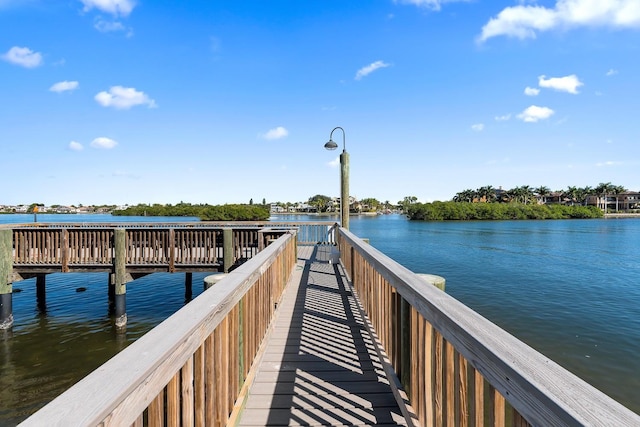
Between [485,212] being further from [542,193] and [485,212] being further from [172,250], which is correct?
[172,250]

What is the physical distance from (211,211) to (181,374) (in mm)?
59859

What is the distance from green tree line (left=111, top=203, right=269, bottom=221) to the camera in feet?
177

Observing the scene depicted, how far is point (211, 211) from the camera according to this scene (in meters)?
58.6

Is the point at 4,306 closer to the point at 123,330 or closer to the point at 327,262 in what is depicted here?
the point at 123,330

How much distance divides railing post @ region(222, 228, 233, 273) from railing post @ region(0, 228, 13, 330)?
535cm

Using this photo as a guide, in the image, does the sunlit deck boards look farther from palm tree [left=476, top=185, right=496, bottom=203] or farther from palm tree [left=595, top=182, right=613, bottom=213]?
palm tree [left=595, top=182, right=613, bottom=213]

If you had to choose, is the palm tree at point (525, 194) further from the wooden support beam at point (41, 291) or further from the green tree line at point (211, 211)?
the wooden support beam at point (41, 291)

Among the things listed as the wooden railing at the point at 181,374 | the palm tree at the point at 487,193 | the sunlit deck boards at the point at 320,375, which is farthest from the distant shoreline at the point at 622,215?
the wooden railing at the point at 181,374

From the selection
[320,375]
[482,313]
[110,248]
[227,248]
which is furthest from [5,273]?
[482,313]

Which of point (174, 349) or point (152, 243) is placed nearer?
point (174, 349)

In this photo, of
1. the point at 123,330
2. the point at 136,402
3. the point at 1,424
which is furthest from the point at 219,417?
the point at 123,330

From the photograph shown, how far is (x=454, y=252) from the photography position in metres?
26.5

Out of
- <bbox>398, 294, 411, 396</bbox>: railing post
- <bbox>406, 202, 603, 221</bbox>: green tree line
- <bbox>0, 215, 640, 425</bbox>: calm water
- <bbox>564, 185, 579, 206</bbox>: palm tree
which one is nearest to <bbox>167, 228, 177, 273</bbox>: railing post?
<bbox>0, 215, 640, 425</bbox>: calm water

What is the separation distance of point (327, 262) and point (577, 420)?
8621 millimetres
